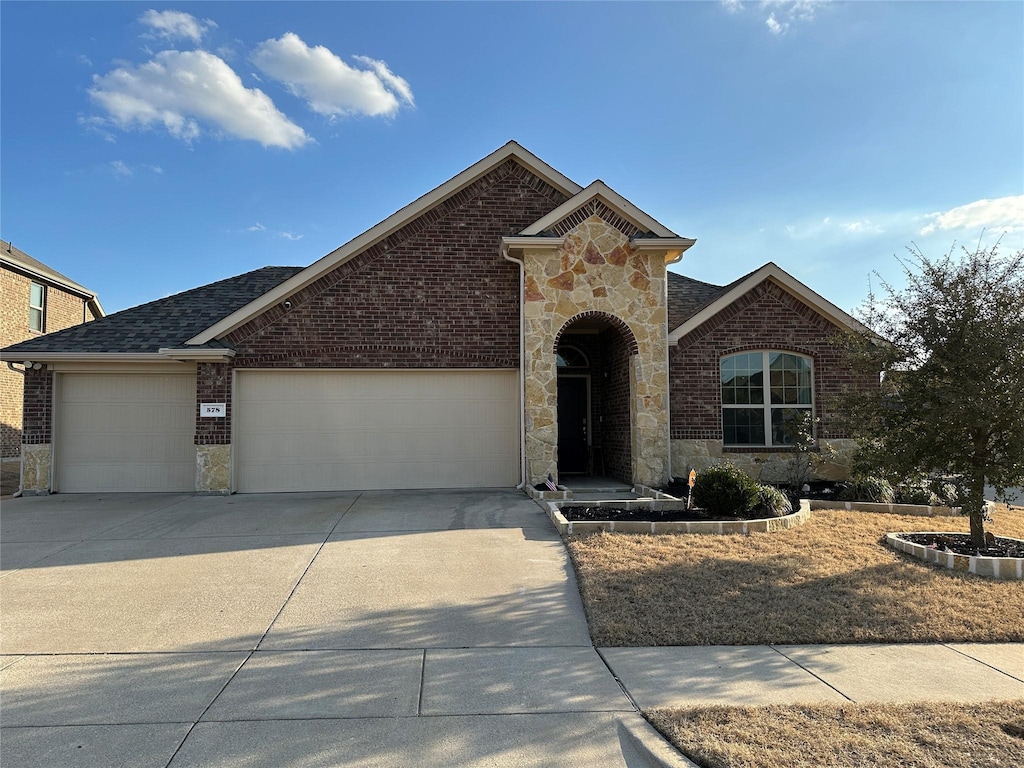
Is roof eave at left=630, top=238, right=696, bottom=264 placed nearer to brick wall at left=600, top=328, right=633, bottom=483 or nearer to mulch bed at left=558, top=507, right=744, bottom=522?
brick wall at left=600, top=328, right=633, bottom=483

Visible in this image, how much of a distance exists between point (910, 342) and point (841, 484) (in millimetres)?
5272

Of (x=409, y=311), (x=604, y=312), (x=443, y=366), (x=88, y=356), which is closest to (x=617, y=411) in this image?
(x=604, y=312)

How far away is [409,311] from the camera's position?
12.6m

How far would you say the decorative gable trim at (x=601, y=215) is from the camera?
12.0 m

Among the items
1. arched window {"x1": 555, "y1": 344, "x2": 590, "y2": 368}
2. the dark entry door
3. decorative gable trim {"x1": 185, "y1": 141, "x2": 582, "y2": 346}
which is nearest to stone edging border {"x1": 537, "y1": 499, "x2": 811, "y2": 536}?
the dark entry door

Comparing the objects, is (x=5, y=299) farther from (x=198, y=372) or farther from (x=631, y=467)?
(x=631, y=467)

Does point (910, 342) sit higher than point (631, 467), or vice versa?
point (910, 342)

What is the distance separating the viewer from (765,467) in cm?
1270

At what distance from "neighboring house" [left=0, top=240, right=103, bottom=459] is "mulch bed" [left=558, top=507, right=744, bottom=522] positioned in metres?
16.4

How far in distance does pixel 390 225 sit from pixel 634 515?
7135mm

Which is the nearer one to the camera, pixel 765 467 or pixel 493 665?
pixel 493 665

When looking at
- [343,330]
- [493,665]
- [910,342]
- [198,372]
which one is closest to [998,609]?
[910,342]

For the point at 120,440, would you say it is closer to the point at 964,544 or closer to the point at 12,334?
the point at 12,334

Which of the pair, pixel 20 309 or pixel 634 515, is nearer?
pixel 634 515
